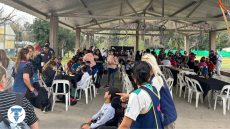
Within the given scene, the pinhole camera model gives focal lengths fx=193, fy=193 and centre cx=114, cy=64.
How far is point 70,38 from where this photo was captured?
25.2 m

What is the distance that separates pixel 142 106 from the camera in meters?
1.25

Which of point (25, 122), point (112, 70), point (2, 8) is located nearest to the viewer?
point (25, 122)

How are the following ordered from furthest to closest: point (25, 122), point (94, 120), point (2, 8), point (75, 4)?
1. point (2, 8)
2. point (75, 4)
3. point (94, 120)
4. point (25, 122)

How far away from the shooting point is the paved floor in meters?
3.51

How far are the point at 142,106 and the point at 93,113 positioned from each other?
3.07 metres

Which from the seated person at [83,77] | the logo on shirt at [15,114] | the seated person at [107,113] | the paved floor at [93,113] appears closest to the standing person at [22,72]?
the paved floor at [93,113]

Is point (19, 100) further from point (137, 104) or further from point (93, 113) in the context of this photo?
point (93, 113)

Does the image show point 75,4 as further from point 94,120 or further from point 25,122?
point 25,122

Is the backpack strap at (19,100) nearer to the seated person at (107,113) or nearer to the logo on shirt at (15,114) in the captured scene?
the logo on shirt at (15,114)

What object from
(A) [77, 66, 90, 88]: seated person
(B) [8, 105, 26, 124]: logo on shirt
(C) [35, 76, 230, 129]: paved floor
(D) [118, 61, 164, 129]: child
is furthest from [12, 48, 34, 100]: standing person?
(A) [77, 66, 90, 88]: seated person

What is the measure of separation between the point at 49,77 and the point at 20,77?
1.71 m

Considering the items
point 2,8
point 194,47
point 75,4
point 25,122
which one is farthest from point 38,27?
point 194,47

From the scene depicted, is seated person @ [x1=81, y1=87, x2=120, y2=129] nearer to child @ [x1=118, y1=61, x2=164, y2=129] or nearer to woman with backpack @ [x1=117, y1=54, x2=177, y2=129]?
woman with backpack @ [x1=117, y1=54, x2=177, y2=129]

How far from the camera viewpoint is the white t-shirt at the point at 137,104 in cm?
123
